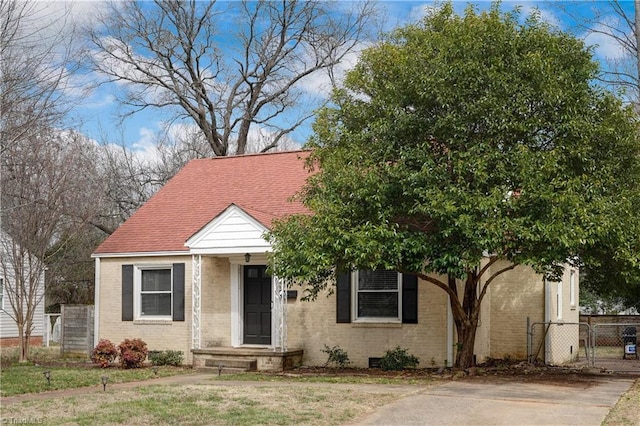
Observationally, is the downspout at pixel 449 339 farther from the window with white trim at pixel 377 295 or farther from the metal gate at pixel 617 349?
the metal gate at pixel 617 349

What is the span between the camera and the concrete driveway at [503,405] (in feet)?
35.9

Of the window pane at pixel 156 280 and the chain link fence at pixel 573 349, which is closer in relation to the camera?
the chain link fence at pixel 573 349

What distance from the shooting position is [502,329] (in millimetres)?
21297

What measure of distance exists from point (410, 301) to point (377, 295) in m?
0.89

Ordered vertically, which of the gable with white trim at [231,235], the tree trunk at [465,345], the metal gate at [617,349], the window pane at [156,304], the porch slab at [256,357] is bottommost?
the metal gate at [617,349]

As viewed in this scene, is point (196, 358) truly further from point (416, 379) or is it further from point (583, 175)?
point (583, 175)

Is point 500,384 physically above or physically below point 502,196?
below

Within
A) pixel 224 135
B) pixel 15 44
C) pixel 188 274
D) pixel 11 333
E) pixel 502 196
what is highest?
pixel 224 135

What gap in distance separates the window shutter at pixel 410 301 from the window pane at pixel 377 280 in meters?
0.39

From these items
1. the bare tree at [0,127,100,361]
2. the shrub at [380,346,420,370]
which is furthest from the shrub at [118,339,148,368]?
the shrub at [380,346,420,370]

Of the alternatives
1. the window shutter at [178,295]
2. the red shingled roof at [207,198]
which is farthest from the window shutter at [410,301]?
the window shutter at [178,295]

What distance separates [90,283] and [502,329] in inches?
919

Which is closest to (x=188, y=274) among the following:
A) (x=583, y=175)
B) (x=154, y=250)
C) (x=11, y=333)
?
(x=154, y=250)

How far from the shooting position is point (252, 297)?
814 inches
